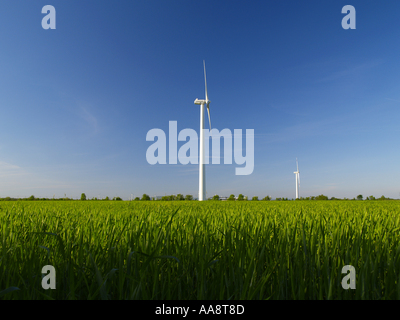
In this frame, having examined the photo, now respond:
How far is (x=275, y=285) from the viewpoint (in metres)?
2.02

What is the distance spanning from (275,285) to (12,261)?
2.65 m

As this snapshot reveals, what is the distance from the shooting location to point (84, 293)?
6.43ft

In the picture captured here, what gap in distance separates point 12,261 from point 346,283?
10.6 ft

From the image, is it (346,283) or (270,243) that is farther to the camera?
(270,243)
